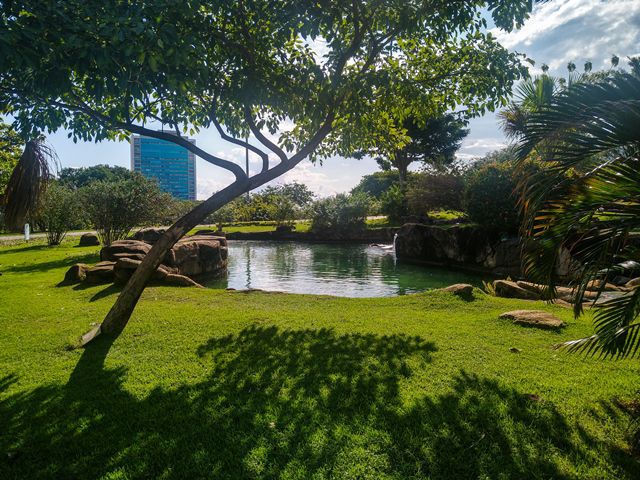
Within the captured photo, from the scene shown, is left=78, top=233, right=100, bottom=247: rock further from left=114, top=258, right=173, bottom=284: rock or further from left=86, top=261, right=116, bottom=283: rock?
left=114, top=258, right=173, bottom=284: rock

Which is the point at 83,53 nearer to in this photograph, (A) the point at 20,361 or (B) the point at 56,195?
(A) the point at 20,361

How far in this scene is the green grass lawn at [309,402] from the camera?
270cm

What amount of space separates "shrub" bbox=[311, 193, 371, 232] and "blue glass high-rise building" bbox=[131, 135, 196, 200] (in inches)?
3416

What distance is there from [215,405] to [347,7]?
5.61 metres

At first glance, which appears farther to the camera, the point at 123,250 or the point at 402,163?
the point at 402,163

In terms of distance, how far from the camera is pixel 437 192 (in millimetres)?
26203

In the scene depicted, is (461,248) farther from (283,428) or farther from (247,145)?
(283,428)

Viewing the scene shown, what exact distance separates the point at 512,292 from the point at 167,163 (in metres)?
119

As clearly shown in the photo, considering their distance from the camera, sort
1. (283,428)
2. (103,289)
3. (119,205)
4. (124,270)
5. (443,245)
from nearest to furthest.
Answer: (283,428) → (103,289) → (124,270) → (119,205) → (443,245)

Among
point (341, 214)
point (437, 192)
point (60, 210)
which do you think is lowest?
point (60, 210)

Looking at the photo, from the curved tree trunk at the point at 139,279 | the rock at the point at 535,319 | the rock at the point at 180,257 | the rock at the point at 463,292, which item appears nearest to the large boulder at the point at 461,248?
the rock at the point at 463,292

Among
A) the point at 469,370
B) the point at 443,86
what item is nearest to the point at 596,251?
the point at 469,370

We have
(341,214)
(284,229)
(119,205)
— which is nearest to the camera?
(119,205)

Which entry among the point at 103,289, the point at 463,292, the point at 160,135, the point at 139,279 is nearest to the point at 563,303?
the point at 463,292
